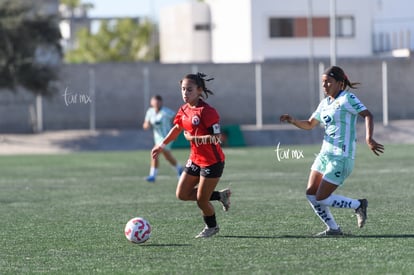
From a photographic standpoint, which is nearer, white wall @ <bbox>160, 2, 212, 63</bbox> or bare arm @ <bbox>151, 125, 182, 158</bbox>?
bare arm @ <bbox>151, 125, 182, 158</bbox>

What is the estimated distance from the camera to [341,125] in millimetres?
11539

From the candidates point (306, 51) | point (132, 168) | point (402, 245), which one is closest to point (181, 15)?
point (306, 51)

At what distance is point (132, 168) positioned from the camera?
28578 millimetres

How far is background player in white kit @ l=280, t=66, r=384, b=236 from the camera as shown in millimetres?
11477

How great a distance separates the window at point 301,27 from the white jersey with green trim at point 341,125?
53.5m

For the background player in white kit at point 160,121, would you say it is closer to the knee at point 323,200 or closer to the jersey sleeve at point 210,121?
the jersey sleeve at point 210,121

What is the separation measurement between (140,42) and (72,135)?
43.6 meters

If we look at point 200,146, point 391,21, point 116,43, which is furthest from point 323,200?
point 116,43

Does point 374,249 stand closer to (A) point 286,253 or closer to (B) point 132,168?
(A) point 286,253

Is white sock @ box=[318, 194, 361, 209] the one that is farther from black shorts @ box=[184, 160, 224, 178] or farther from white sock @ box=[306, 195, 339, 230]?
black shorts @ box=[184, 160, 224, 178]

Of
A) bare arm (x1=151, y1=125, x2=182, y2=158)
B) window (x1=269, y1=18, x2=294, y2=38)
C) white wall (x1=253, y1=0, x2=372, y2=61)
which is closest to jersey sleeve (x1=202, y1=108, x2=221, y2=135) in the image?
bare arm (x1=151, y1=125, x2=182, y2=158)

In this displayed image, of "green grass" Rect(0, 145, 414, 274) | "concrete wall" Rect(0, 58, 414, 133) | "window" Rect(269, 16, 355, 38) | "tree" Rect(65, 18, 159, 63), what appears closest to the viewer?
"green grass" Rect(0, 145, 414, 274)

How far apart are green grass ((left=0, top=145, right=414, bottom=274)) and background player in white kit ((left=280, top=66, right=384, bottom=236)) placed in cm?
41

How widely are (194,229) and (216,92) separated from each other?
37.9 metres
